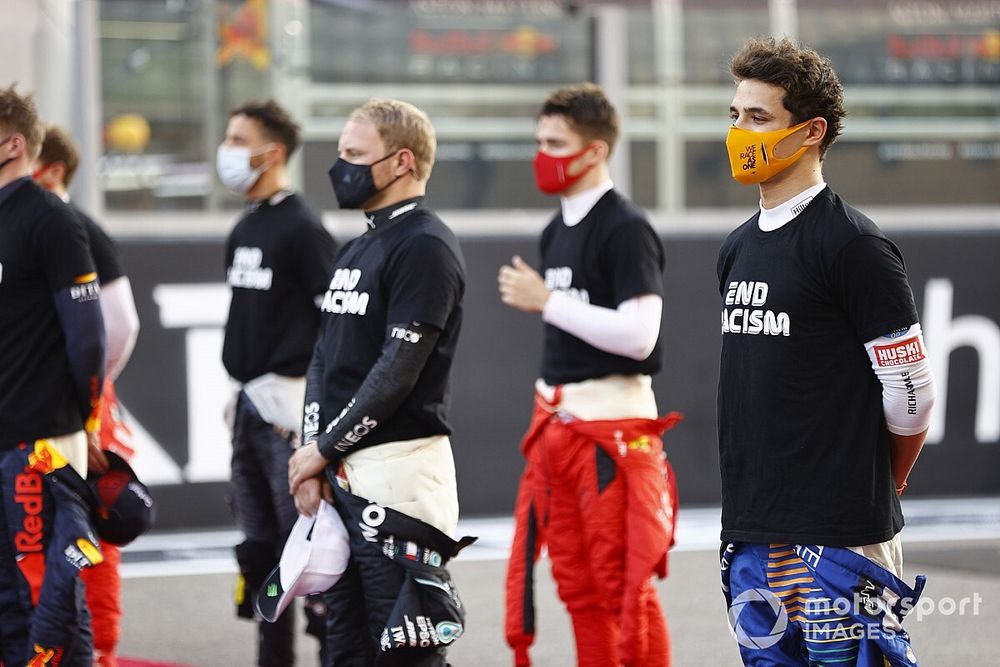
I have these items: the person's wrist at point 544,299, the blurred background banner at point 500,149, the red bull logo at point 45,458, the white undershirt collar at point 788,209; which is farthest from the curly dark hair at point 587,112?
the blurred background banner at point 500,149

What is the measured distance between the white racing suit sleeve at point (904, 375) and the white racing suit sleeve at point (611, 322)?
59.8 inches

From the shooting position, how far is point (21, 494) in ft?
13.8

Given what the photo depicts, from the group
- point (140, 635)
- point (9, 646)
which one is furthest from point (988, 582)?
point (9, 646)

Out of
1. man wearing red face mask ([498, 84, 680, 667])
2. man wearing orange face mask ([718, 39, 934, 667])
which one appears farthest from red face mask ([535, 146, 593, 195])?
man wearing orange face mask ([718, 39, 934, 667])

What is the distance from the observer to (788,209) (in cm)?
334

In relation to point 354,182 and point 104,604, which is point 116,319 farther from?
point 354,182

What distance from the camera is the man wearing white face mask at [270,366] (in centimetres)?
509

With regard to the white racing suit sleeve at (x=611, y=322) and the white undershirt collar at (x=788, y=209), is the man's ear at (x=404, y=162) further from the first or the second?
the white undershirt collar at (x=788, y=209)

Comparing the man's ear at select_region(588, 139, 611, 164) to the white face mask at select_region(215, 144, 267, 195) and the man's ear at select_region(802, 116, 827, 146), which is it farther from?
the man's ear at select_region(802, 116, 827, 146)

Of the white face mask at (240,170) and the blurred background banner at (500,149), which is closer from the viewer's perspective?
the white face mask at (240,170)

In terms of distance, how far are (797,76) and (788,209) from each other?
→ 32 cm

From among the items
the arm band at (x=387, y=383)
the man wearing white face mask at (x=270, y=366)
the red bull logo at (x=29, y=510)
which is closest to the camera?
the arm band at (x=387, y=383)

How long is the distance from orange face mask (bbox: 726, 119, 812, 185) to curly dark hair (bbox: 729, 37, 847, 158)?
5 centimetres

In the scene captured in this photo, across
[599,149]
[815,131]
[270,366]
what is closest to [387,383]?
[815,131]
